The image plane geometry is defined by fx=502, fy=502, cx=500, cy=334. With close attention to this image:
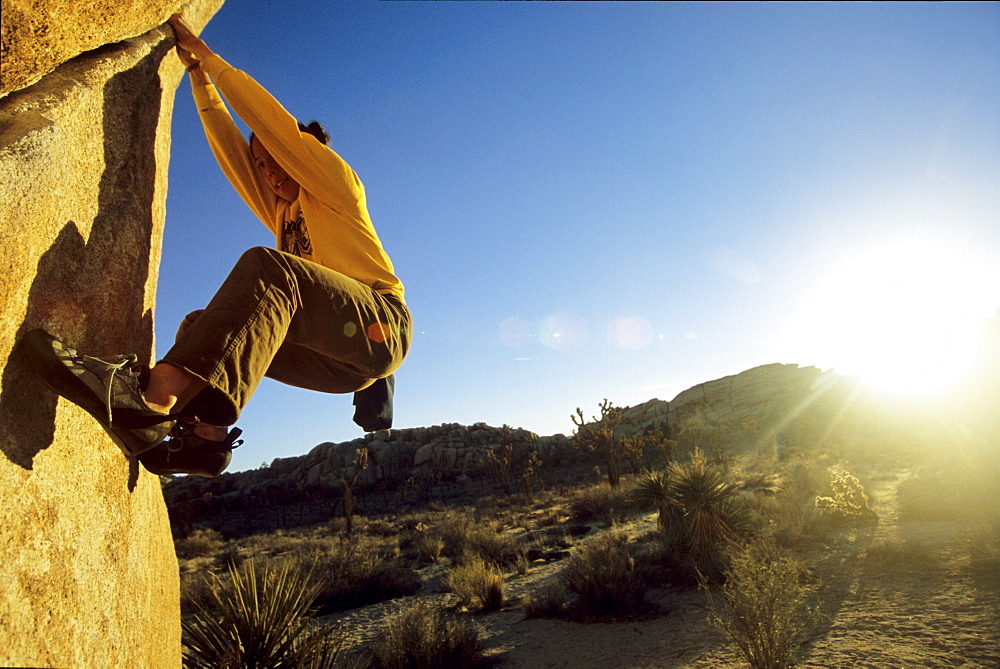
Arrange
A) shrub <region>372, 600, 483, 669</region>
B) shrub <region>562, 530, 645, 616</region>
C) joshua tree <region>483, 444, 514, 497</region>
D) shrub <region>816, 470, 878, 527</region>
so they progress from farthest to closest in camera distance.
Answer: joshua tree <region>483, 444, 514, 497</region>, shrub <region>816, 470, 878, 527</region>, shrub <region>562, 530, 645, 616</region>, shrub <region>372, 600, 483, 669</region>

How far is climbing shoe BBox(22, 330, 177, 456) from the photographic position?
123 centimetres

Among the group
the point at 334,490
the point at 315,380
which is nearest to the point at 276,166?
the point at 315,380

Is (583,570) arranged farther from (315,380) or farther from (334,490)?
(334,490)

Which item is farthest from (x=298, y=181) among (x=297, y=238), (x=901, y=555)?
(x=901, y=555)

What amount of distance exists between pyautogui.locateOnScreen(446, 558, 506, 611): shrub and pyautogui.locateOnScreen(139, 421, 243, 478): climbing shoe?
7419 mm

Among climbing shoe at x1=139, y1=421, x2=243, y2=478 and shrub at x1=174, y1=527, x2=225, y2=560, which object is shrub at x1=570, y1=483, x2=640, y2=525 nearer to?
shrub at x1=174, y1=527, x2=225, y2=560

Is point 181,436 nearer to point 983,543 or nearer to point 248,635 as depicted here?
point 248,635

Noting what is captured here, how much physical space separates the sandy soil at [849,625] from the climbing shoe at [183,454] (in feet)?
17.2

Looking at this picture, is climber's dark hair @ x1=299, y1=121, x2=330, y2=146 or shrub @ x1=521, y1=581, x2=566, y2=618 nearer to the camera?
climber's dark hair @ x1=299, y1=121, x2=330, y2=146

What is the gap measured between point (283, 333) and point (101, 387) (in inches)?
20.8

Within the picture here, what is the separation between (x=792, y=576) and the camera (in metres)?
5.45

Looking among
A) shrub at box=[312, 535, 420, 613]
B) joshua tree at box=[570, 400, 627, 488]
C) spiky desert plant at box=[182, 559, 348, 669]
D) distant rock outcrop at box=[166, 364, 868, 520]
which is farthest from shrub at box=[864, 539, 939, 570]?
distant rock outcrop at box=[166, 364, 868, 520]

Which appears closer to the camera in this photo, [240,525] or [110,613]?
[110,613]

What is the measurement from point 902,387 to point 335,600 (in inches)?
1648
